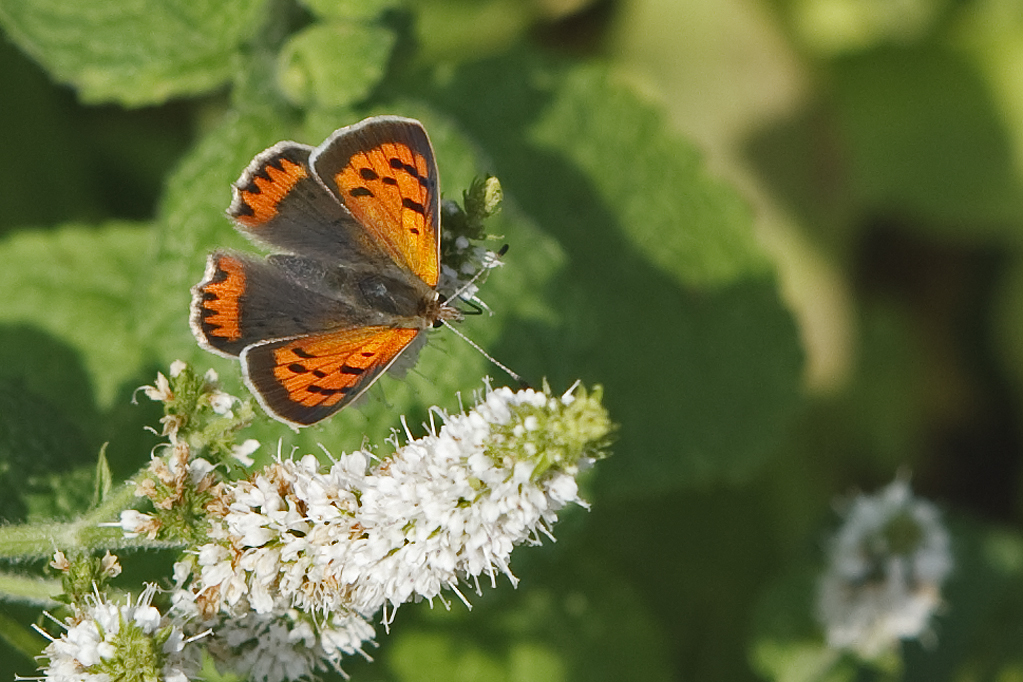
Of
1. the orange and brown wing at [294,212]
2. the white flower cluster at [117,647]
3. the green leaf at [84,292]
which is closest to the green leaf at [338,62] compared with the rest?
the orange and brown wing at [294,212]

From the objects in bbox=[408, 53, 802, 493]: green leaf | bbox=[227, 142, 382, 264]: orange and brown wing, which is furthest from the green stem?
bbox=[408, 53, 802, 493]: green leaf

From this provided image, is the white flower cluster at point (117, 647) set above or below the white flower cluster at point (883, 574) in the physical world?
below

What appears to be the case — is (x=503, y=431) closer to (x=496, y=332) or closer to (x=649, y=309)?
(x=496, y=332)

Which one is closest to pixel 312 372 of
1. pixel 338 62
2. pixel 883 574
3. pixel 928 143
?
pixel 338 62

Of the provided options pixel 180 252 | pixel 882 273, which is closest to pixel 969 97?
pixel 882 273

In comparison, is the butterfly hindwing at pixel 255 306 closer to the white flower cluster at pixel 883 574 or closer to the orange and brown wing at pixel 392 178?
the orange and brown wing at pixel 392 178

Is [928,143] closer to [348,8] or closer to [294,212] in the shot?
[348,8]

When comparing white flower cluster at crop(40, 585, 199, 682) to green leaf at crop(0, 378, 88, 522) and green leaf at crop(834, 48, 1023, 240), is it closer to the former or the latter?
green leaf at crop(0, 378, 88, 522)
